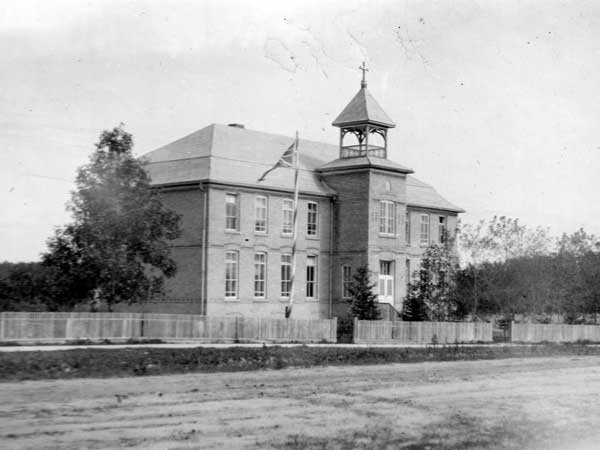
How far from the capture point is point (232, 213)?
158 ft

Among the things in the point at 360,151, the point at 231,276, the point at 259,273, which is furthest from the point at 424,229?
Answer: the point at 231,276

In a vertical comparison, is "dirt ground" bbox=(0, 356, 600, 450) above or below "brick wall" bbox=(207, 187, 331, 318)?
below

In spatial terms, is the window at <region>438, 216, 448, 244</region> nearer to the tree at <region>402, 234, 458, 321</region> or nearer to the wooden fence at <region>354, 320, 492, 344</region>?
the tree at <region>402, 234, 458, 321</region>

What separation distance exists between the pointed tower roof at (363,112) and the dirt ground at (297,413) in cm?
2831

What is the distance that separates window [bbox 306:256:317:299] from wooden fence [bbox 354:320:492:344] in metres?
8.24

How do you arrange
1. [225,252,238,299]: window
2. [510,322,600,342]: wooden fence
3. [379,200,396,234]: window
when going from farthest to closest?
[379,200,396,234]: window → [510,322,600,342]: wooden fence → [225,252,238,299]: window

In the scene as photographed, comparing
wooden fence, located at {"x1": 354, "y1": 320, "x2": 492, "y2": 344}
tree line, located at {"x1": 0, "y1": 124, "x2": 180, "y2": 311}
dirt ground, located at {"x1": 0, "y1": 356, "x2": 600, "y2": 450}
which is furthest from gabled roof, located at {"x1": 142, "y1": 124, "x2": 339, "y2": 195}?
dirt ground, located at {"x1": 0, "y1": 356, "x2": 600, "y2": 450}

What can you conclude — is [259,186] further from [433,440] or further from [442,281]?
[433,440]

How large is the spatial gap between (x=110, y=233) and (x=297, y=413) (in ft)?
68.6

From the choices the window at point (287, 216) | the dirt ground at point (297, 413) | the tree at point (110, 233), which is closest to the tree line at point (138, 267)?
the tree at point (110, 233)

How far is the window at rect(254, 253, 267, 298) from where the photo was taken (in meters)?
49.2

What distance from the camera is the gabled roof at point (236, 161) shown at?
157 ft

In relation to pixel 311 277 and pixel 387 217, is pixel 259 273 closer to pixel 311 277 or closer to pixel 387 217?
pixel 311 277

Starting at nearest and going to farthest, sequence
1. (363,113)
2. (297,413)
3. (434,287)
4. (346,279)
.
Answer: (297,413) → (363,113) → (346,279) → (434,287)
